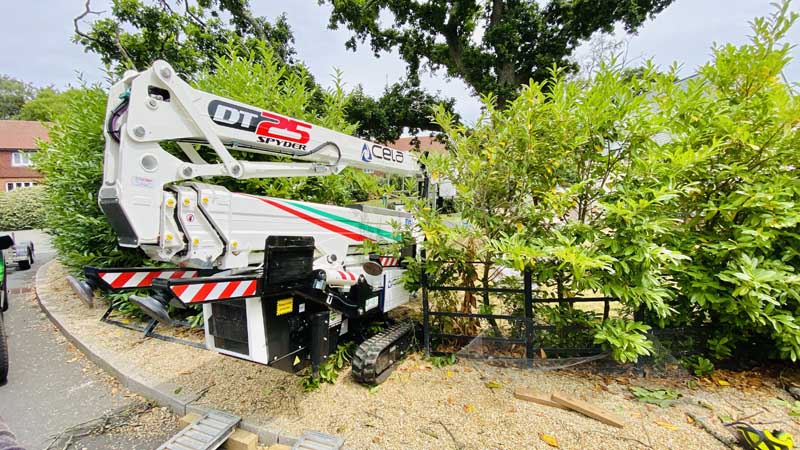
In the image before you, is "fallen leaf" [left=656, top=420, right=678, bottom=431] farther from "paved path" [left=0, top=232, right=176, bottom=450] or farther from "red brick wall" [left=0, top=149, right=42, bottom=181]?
"red brick wall" [left=0, top=149, right=42, bottom=181]

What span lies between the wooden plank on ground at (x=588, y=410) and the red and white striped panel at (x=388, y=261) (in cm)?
184

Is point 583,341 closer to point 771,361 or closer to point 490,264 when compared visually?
point 490,264

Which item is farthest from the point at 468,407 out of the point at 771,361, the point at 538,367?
the point at 771,361

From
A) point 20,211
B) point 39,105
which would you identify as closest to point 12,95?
point 39,105

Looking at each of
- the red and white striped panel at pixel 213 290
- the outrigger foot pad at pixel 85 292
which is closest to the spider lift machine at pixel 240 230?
the red and white striped panel at pixel 213 290

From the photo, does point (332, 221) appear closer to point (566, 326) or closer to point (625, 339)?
point (566, 326)

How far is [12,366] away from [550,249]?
5.69m

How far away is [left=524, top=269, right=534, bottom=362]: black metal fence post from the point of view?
125 inches

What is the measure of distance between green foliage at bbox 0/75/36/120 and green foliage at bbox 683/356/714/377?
226 ft

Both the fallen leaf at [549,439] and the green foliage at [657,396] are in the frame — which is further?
the green foliage at [657,396]

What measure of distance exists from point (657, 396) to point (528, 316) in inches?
44.8

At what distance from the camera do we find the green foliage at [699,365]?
10.2ft

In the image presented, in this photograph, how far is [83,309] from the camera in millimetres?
5453

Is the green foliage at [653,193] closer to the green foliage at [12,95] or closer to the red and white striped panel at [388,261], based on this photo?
the red and white striped panel at [388,261]
